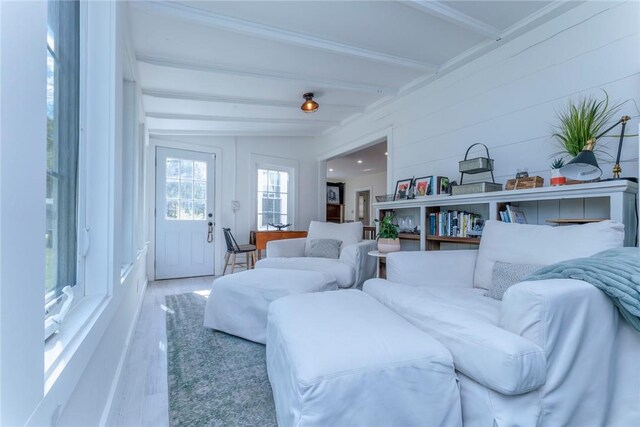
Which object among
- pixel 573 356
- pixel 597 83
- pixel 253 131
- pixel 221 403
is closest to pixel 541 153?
pixel 597 83

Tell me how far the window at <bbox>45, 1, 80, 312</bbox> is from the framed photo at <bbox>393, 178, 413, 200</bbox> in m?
2.73

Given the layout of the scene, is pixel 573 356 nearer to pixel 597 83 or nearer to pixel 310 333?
pixel 310 333

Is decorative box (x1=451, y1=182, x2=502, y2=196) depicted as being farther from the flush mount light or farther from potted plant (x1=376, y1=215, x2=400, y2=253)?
the flush mount light

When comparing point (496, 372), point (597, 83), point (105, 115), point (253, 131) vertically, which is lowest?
point (496, 372)

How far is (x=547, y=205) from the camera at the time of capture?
225 centimetres

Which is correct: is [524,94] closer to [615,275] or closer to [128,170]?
[615,275]

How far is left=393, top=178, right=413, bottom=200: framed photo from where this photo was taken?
3.25m

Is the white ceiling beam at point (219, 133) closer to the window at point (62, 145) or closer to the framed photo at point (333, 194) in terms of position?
the window at point (62, 145)

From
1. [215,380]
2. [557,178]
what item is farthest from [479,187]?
[215,380]

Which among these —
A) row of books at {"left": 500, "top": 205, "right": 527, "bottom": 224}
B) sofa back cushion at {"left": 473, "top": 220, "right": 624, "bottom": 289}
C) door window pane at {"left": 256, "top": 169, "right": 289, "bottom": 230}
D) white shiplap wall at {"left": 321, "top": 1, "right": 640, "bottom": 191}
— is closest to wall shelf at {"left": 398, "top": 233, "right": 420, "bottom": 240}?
white shiplap wall at {"left": 321, "top": 1, "right": 640, "bottom": 191}

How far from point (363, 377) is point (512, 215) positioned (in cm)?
185

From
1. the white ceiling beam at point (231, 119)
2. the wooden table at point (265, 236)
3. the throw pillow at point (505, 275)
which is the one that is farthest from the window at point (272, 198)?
the throw pillow at point (505, 275)

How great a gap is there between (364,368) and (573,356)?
2.61ft

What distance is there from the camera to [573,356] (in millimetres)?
1130
